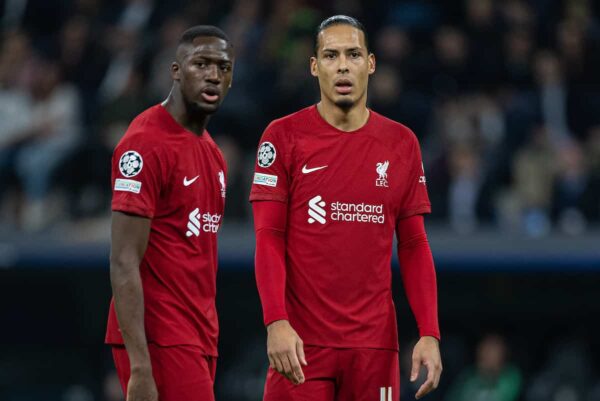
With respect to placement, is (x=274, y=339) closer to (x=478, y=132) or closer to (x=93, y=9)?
(x=478, y=132)

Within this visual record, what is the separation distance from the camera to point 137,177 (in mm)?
5211

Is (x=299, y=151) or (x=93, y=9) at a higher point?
(x=93, y=9)

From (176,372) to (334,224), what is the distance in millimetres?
936

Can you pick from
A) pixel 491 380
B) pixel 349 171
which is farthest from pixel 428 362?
pixel 491 380

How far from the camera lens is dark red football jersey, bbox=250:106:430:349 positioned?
5.39 m

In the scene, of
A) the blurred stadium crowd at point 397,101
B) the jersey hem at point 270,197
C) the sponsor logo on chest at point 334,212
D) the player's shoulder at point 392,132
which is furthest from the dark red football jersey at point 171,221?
the blurred stadium crowd at point 397,101

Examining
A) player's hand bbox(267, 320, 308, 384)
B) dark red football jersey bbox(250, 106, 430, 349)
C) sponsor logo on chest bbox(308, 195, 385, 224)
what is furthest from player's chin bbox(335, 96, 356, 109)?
player's hand bbox(267, 320, 308, 384)

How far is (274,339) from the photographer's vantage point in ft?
16.8

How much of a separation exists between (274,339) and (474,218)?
6040 millimetres

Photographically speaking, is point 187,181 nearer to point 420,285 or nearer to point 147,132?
point 147,132

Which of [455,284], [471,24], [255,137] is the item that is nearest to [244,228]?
[255,137]

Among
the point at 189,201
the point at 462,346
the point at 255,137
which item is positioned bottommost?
the point at 462,346

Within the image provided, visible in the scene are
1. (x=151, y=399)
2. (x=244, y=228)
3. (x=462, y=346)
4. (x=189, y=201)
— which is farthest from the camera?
(x=462, y=346)

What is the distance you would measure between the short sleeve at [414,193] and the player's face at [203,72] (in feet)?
3.02
